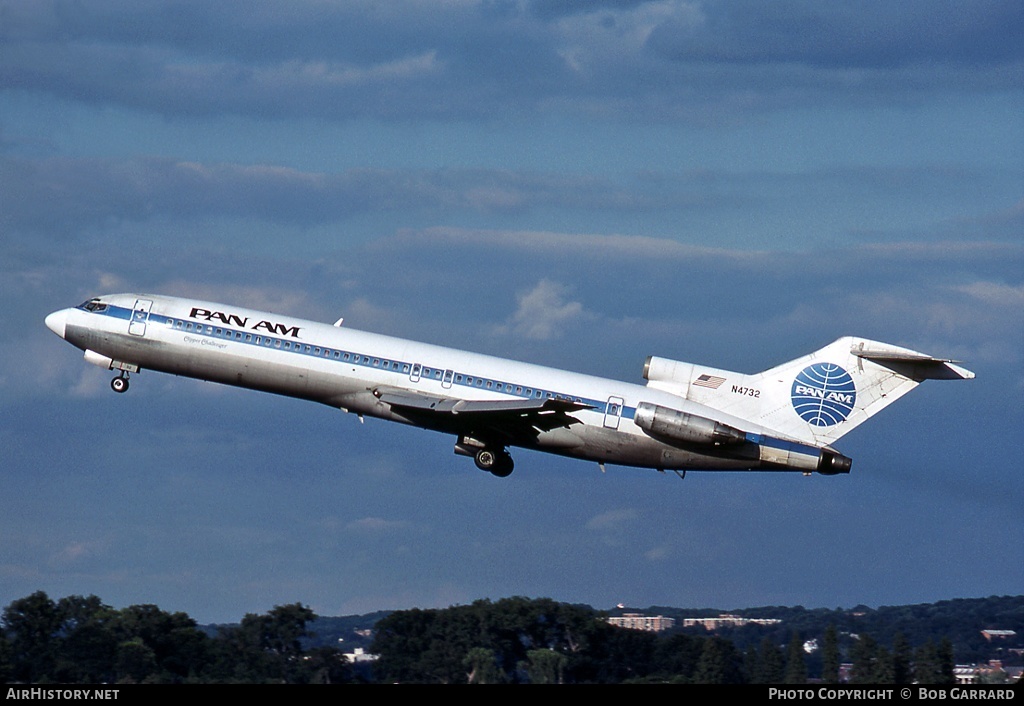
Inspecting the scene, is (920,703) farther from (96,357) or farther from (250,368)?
(96,357)

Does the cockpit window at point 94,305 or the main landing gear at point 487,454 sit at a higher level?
the cockpit window at point 94,305

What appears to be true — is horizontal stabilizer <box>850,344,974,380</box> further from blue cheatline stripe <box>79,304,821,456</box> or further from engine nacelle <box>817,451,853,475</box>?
blue cheatline stripe <box>79,304,821,456</box>

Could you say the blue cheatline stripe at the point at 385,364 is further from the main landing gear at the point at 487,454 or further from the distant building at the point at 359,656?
the distant building at the point at 359,656

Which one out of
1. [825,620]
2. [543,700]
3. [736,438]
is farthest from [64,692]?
[825,620]

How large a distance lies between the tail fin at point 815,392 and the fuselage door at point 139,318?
19367 mm

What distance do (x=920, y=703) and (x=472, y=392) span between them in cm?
2324

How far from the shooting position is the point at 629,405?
178 feet

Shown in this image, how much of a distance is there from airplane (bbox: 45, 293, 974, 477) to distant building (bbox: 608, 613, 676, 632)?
19.1 m

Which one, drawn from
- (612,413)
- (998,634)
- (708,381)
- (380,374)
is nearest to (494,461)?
(612,413)

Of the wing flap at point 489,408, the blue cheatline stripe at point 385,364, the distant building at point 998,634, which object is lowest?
the distant building at point 998,634

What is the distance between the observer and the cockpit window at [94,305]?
183ft

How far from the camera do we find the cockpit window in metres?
55.7

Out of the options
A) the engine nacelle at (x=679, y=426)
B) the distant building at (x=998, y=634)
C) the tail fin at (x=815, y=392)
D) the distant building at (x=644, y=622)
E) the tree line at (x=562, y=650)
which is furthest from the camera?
the distant building at (x=644, y=622)

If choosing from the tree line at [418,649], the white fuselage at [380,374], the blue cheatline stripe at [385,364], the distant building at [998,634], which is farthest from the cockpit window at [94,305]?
the distant building at [998,634]
